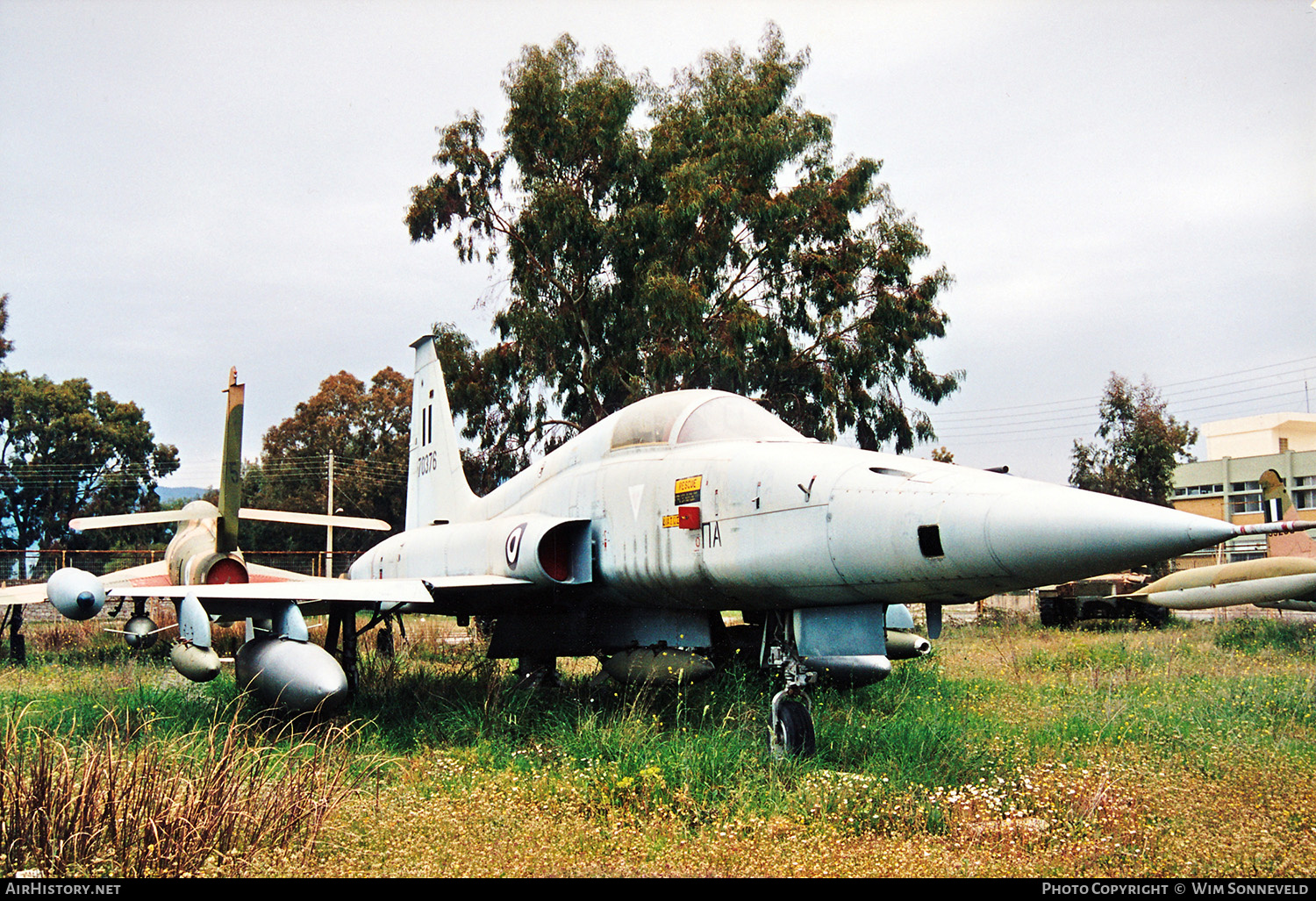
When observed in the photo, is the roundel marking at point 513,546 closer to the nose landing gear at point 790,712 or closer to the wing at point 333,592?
the wing at point 333,592

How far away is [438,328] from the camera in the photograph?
963 inches

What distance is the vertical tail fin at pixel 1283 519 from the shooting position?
39.4ft

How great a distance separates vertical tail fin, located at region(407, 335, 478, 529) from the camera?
483 inches

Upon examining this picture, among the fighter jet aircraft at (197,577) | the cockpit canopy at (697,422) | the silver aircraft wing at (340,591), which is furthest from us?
the silver aircraft wing at (340,591)

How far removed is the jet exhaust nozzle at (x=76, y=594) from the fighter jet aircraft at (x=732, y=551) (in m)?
0.07

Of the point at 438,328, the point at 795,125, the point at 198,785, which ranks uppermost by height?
the point at 795,125

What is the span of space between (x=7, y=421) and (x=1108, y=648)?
150ft

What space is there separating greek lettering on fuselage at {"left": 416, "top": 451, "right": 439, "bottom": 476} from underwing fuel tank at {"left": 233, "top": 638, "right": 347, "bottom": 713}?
534 cm

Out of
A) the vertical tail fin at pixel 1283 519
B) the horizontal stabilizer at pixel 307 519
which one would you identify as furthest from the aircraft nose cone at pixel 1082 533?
the horizontal stabilizer at pixel 307 519

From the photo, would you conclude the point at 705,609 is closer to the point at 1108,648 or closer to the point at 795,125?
the point at 1108,648

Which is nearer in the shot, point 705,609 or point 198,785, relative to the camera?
point 198,785

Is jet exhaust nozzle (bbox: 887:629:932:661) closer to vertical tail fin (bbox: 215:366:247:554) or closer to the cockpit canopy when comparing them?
the cockpit canopy

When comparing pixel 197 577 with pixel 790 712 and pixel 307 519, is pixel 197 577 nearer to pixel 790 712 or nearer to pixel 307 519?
pixel 307 519
